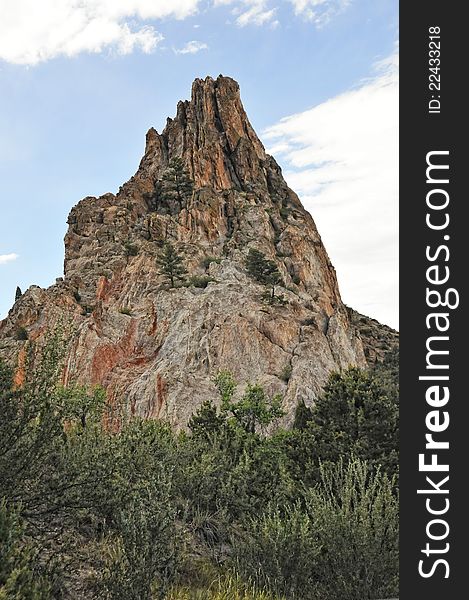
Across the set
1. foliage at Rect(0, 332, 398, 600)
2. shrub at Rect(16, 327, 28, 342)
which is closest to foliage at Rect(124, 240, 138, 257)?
shrub at Rect(16, 327, 28, 342)

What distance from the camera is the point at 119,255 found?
55719 mm

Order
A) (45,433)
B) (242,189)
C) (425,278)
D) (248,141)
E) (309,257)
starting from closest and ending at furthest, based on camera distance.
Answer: (425,278) → (45,433) → (309,257) → (242,189) → (248,141)

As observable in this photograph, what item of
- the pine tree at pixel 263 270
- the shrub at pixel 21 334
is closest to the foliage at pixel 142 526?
the pine tree at pixel 263 270

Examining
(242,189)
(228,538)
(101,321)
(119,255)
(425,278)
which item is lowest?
(228,538)

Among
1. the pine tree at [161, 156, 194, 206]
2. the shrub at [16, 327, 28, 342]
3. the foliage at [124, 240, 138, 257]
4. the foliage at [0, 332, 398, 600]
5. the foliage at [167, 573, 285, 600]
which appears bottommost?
the foliage at [167, 573, 285, 600]

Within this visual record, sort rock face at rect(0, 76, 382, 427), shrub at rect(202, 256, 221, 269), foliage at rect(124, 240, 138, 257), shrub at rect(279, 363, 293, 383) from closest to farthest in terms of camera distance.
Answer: shrub at rect(279, 363, 293, 383)
rock face at rect(0, 76, 382, 427)
shrub at rect(202, 256, 221, 269)
foliage at rect(124, 240, 138, 257)

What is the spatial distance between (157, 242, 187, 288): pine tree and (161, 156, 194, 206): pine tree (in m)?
16.5

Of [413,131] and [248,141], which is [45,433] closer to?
[413,131]

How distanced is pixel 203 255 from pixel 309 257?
13704mm

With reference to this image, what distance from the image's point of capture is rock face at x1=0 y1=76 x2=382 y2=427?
40.2 metres

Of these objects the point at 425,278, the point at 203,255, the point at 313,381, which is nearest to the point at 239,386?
the point at 313,381

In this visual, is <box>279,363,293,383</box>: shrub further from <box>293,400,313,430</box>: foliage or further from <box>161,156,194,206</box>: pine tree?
<box>161,156,194,206</box>: pine tree

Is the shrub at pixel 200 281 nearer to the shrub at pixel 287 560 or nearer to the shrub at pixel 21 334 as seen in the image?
the shrub at pixel 21 334

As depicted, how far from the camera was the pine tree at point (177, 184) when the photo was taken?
66.9 metres
